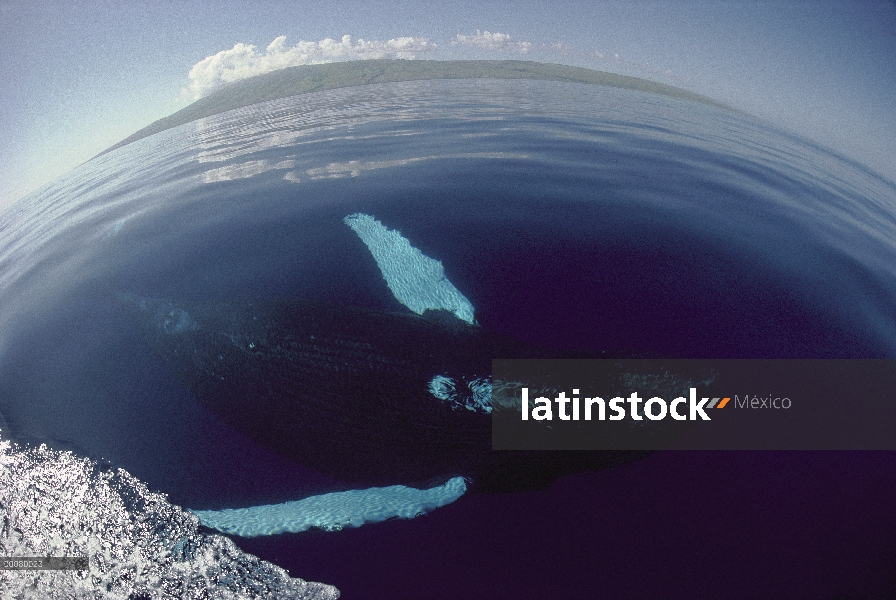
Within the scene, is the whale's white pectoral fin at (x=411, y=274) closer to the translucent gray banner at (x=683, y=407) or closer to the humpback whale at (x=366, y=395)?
the humpback whale at (x=366, y=395)

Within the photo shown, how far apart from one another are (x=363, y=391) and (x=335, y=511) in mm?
1578

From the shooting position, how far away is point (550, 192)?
9.98m

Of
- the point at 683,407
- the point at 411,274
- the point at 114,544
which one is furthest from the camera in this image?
the point at 411,274

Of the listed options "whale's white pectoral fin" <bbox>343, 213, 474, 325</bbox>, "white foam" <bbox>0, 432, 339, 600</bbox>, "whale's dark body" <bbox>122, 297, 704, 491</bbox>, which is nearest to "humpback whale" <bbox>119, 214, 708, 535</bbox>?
"whale's dark body" <bbox>122, 297, 704, 491</bbox>

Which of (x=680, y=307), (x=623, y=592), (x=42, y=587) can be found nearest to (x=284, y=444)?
(x=42, y=587)

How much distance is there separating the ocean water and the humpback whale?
8.9 inches

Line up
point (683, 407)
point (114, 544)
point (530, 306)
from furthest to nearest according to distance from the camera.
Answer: point (530, 306)
point (683, 407)
point (114, 544)

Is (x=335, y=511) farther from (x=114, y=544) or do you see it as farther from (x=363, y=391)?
(x=114, y=544)

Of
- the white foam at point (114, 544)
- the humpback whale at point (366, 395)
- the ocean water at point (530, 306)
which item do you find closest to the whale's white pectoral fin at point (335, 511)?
the humpback whale at point (366, 395)

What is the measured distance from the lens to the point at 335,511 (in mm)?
4871

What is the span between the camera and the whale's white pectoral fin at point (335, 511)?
475cm

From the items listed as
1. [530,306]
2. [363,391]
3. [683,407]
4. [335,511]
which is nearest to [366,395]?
[363,391]

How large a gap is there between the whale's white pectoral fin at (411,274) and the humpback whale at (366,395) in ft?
0.50

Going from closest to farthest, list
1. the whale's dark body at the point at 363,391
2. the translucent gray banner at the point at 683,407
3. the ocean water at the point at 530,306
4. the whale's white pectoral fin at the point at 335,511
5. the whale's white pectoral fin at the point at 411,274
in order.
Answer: the ocean water at the point at 530,306 < the whale's white pectoral fin at the point at 335,511 < the translucent gray banner at the point at 683,407 < the whale's dark body at the point at 363,391 < the whale's white pectoral fin at the point at 411,274
